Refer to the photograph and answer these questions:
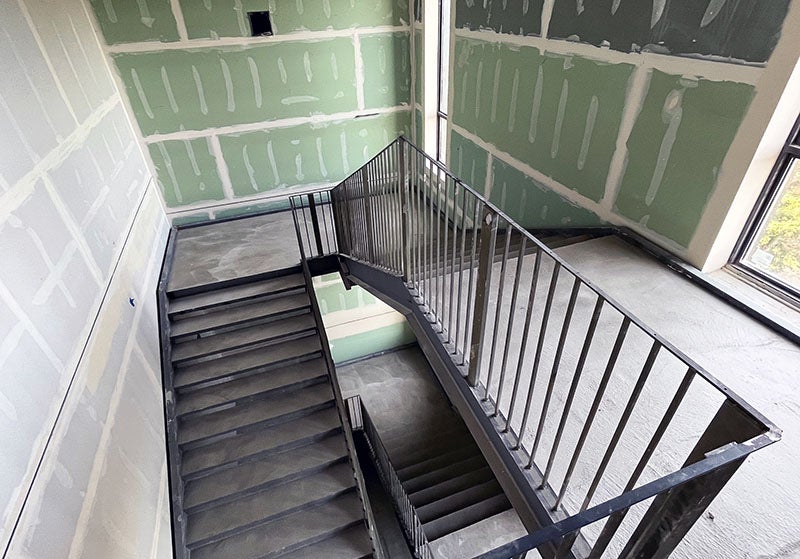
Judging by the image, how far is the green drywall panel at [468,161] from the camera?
456cm

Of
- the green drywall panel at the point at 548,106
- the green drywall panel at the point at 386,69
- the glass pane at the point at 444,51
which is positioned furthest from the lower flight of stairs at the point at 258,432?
the glass pane at the point at 444,51

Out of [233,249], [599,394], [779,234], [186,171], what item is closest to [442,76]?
[233,249]

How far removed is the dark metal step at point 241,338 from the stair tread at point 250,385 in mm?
329

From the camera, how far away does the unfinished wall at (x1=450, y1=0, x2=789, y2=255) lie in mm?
2162

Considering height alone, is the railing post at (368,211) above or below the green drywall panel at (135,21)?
below

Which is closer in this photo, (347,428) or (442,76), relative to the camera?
(347,428)

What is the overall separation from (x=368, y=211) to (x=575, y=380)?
2497 millimetres

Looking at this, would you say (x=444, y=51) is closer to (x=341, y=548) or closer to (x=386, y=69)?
(x=386, y=69)

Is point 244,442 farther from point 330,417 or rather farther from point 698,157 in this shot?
point 698,157

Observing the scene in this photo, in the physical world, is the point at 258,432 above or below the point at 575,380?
below

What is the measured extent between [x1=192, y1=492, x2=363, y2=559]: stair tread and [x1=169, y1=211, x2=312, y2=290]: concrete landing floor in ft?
8.72

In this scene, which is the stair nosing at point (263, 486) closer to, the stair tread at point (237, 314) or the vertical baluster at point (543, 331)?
the stair tread at point (237, 314)

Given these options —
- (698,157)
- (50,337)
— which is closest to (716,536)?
(698,157)

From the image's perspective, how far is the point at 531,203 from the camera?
12.6 ft
